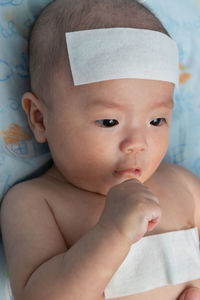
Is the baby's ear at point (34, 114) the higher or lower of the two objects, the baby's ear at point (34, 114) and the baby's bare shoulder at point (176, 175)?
the higher

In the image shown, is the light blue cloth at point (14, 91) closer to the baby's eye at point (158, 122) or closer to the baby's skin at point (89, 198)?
the baby's skin at point (89, 198)

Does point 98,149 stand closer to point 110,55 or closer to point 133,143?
point 133,143

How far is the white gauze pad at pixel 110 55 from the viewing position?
1152 mm

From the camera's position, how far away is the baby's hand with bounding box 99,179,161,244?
1.01m

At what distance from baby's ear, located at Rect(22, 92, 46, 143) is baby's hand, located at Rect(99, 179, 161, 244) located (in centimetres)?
40

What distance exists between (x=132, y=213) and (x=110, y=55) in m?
0.46

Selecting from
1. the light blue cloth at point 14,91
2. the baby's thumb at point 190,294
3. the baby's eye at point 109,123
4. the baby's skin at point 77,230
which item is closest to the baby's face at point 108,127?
the baby's eye at point 109,123

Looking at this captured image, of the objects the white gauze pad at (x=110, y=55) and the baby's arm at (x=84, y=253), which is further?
the white gauze pad at (x=110, y=55)

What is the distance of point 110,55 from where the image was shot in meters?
1.16

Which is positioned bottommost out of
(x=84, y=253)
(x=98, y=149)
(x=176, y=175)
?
(x=176, y=175)

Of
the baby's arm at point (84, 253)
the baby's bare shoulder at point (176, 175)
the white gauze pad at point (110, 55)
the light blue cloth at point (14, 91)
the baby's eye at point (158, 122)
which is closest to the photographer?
the baby's arm at point (84, 253)

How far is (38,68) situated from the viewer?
129 cm

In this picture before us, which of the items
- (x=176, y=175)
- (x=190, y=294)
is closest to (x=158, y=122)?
(x=176, y=175)

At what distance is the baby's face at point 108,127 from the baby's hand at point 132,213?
0.50 feet
